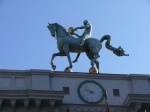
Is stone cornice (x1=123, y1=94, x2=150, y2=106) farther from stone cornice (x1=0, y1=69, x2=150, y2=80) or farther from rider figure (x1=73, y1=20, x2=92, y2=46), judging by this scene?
rider figure (x1=73, y1=20, x2=92, y2=46)

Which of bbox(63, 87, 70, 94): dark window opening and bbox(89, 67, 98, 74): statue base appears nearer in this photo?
bbox(63, 87, 70, 94): dark window opening

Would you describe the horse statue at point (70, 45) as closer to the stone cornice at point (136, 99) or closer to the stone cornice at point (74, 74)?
the stone cornice at point (74, 74)

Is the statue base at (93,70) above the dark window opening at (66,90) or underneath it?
above

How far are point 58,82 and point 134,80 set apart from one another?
416 centimetres

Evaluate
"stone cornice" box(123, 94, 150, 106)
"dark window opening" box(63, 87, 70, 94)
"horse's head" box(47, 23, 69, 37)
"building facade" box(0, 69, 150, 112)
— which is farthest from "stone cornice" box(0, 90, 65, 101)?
"horse's head" box(47, 23, 69, 37)

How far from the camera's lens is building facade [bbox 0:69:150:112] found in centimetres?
3041

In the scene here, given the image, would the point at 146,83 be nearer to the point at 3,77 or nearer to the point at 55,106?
the point at 55,106

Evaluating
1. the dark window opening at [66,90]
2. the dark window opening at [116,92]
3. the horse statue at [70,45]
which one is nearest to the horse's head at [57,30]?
the horse statue at [70,45]

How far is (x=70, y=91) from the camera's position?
105 feet

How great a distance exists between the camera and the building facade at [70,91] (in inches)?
1197

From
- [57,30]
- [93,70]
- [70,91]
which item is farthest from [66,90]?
[57,30]

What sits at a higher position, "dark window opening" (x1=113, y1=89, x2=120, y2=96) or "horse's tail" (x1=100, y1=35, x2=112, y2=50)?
"horse's tail" (x1=100, y1=35, x2=112, y2=50)

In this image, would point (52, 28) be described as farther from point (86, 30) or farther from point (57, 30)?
point (86, 30)

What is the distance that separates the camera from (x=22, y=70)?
31875 millimetres
